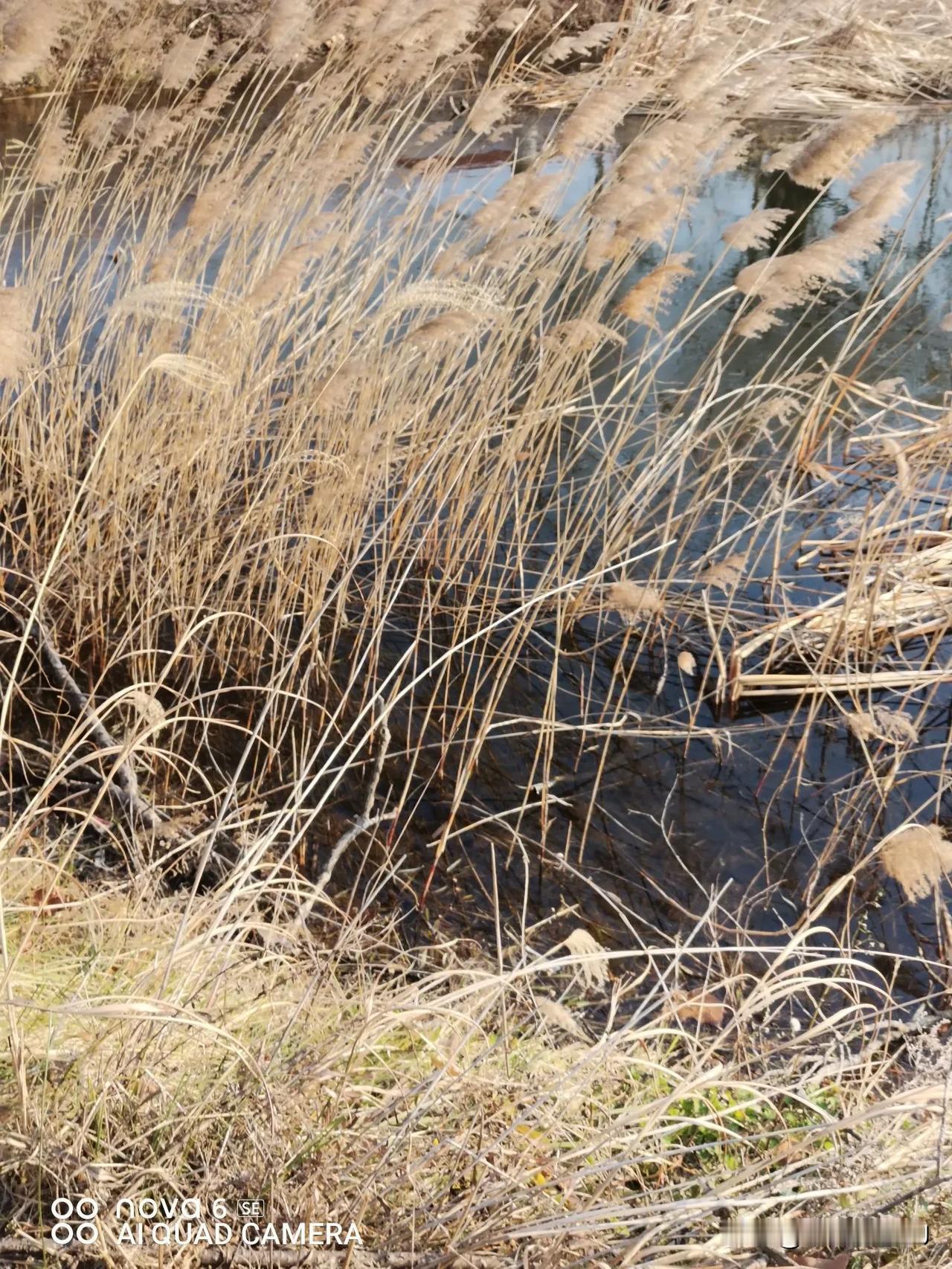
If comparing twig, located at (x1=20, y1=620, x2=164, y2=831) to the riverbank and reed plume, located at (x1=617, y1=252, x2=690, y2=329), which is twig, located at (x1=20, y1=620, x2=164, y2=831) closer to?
the riverbank

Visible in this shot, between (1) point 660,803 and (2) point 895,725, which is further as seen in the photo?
(1) point 660,803

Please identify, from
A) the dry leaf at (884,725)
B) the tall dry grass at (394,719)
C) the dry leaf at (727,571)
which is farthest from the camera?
the dry leaf at (727,571)

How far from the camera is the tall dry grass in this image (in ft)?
4.77

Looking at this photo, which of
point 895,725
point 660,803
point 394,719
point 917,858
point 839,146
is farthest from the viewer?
point 394,719

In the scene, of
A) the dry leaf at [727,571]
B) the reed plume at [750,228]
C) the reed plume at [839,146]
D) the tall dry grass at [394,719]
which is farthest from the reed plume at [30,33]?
the dry leaf at [727,571]

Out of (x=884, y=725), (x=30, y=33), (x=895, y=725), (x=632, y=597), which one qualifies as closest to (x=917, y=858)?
(x=895, y=725)

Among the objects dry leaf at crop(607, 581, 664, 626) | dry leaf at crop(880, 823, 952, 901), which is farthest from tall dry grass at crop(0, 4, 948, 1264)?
dry leaf at crop(880, 823, 952, 901)

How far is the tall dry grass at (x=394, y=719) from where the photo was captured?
4.77 feet

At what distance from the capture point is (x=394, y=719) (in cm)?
290

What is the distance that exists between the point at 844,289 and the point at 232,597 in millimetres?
3633

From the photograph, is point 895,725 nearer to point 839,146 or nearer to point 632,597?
point 632,597

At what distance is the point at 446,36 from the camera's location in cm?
314

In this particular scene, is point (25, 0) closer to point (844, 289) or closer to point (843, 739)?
point (843, 739)

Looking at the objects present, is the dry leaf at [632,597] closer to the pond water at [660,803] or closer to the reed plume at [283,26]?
the pond water at [660,803]
